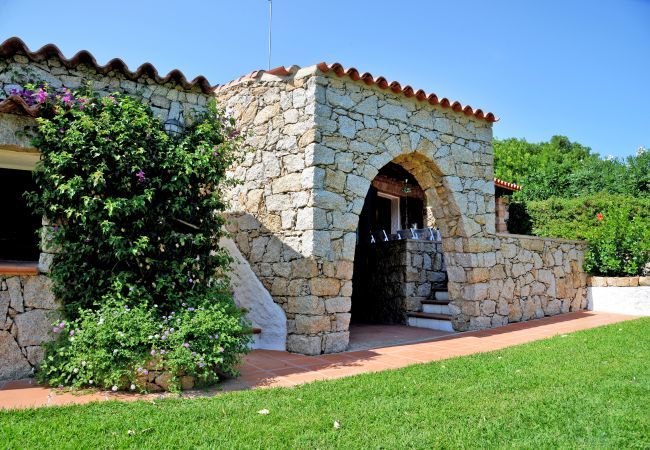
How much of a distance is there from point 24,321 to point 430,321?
620 cm

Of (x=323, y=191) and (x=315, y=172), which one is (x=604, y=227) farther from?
(x=315, y=172)

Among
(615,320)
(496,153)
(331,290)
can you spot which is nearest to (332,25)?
(331,290)

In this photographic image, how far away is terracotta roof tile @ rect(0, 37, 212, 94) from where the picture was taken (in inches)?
199

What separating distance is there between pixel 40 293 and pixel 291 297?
112 inches

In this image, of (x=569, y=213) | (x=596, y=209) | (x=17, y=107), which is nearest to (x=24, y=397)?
(x=17, y=107)

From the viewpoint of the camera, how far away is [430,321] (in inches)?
323

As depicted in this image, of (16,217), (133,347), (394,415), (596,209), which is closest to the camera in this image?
(394,415)

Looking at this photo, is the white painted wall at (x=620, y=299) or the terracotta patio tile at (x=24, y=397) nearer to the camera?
the terracotta patio tile at (x=24, y=397)

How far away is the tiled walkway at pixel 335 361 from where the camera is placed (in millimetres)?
3842

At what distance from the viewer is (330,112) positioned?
20.1 ft

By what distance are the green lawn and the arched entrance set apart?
3861 mm

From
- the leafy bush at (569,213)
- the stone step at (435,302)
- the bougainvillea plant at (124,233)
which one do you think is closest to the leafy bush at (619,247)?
the leafy bush at (569,213)

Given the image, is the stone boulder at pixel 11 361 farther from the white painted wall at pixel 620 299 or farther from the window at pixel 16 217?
the white painted wall at pixel 620 299

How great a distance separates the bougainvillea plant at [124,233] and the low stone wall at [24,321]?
6.9 inches
